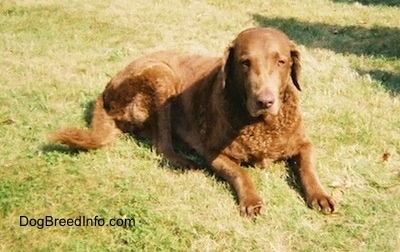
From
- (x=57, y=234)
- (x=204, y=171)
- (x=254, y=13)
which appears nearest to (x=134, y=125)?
(x=204, y=171)

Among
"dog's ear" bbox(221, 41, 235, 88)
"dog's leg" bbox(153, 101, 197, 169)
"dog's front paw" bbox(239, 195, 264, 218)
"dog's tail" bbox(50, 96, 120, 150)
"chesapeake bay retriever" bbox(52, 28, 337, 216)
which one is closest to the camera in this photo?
"dog's front paw" bbox(239, 195, 264, 218)

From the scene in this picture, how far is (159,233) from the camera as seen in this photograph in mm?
3463

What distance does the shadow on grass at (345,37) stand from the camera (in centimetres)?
752

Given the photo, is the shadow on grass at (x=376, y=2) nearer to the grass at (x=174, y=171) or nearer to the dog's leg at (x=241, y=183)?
the grass at (x=174, y=171)

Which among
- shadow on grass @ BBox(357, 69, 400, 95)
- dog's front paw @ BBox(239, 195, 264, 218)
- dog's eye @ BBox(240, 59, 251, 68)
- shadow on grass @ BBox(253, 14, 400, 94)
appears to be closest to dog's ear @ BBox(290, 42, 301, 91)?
dog's eye @ BBox(240, 59, 251, 68)

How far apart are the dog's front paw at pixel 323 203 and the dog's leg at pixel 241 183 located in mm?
358

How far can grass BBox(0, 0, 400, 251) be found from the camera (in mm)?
3453

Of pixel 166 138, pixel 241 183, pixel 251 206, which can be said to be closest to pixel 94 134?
pixel 166 138

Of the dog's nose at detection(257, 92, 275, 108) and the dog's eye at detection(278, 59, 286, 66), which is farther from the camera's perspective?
the dog's eye at detection(278, 59, 286, 66)

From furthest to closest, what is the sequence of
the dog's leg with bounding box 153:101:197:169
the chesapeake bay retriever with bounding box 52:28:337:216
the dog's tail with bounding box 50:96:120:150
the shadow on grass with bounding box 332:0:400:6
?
the shadow on grass with bounding box 332:0:400:6 → the dog's leg with bounding box 153:101:197:169 → the dog's tail with bounding box 50:96:120:150 → the chesapeake bay retriever with bounding box 52:28:337:216

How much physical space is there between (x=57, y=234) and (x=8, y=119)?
2044 mm

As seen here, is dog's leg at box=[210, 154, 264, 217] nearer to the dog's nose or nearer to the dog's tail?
the dog's nose

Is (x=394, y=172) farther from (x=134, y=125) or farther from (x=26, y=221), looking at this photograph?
(x=26, y=221)

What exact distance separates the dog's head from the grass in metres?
0.68
